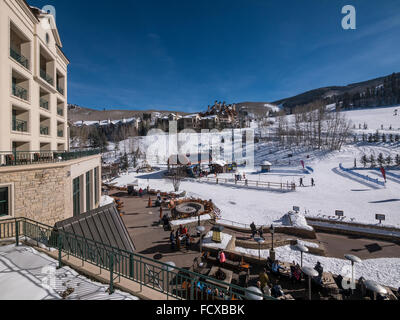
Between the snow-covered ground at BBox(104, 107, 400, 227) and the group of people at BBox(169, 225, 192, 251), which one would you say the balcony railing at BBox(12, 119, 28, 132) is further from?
the snow-covered ground at BBox(104, 107, 400, 227)

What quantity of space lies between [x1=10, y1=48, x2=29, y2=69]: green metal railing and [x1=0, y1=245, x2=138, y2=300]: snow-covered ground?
13995 millimetres

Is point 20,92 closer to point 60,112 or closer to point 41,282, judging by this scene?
point 60,112

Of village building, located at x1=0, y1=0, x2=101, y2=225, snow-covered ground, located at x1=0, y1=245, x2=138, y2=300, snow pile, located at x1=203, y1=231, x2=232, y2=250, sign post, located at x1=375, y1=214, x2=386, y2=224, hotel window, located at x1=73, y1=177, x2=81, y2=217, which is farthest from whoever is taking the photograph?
sign post, located at x1=375, y1=214, x2=386, y2=224

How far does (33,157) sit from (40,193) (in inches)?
231

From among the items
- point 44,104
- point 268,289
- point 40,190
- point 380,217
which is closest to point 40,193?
point 40,190

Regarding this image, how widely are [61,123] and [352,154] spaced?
57.6 meters

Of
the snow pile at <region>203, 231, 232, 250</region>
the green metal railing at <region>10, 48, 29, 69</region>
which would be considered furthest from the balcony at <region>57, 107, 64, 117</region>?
the snow pile at <region>203, 231, 232, 250</region>

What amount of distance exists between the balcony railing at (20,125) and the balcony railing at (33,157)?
6.81 ft

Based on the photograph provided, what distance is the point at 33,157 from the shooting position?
13.3 meters

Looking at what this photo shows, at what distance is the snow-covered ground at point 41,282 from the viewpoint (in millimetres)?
4322

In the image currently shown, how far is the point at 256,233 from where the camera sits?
14.2 metres

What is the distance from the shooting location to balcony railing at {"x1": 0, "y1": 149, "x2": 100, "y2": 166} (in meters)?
9.38

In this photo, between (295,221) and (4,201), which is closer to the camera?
(4,201)
